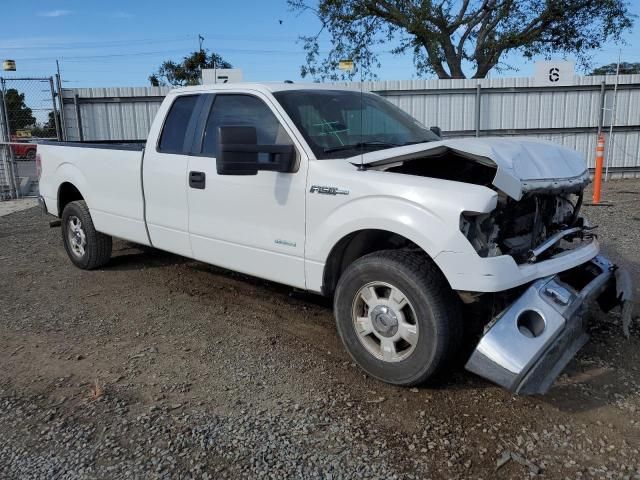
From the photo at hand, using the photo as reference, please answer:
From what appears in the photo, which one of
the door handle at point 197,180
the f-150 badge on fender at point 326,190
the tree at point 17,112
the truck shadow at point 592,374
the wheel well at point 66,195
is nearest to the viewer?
the truck shadow at point 592,374

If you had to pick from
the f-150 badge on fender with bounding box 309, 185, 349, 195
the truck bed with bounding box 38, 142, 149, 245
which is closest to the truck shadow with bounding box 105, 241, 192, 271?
the truck bed with bounding box 38, 142, 149, 245

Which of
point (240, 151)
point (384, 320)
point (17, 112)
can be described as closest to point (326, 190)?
point (240, 151)

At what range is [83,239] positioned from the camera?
6348mm

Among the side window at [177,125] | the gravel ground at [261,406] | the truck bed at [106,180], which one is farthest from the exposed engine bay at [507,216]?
the truck bed at [106,180]

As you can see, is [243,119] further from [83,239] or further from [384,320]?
[83,239]

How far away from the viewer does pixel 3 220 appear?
10.4 meters

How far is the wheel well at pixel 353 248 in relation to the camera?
3844 millimetres

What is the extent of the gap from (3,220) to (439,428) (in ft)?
32.1

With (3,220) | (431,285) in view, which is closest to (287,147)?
(431,285)

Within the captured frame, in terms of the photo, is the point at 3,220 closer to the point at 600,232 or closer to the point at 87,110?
the point at 87,110

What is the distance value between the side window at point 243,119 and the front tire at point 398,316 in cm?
121

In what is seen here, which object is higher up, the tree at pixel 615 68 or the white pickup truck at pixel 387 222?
the tree at pixel 615 68

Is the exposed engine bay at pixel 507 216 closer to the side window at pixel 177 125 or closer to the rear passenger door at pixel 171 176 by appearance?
the rear passenger door at pixel 171 176

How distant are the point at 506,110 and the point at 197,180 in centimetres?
1232
